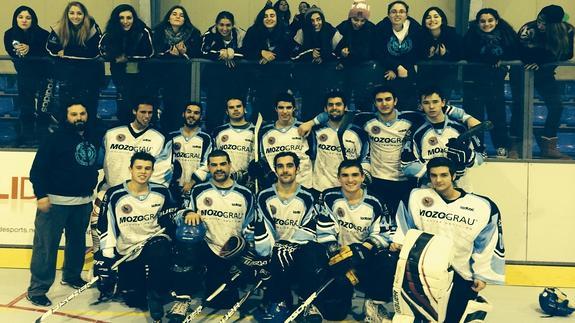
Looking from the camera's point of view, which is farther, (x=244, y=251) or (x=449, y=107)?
(x=449, y=107)

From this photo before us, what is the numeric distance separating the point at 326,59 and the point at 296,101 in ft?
1.55

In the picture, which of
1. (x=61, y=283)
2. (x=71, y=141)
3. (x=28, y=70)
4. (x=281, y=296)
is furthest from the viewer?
(x=28, y=70)

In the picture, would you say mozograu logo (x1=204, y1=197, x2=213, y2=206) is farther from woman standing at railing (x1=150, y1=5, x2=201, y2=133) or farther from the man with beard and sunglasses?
woman standing at railing (x1=150, y1=5, x2=201, y2=133)

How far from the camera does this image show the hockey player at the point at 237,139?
736 cm

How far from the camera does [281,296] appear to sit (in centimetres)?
643

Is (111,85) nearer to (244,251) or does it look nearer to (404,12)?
(244,251)

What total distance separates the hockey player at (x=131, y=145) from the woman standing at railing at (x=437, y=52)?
2.40 metres

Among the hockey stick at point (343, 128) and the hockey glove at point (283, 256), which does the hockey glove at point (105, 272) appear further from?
the hockey stick at point (343, 128)

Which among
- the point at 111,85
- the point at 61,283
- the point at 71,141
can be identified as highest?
the point at 111,85

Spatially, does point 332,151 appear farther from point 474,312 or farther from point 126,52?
point 126,52

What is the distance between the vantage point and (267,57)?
7719mm

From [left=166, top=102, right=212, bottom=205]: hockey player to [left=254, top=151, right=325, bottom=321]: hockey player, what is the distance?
2.79 feet

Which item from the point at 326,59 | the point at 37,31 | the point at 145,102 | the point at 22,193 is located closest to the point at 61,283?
the point at 22,193

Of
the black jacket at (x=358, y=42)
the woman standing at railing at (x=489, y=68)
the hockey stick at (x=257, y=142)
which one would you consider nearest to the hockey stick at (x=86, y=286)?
the hockey stick at (x=257, y=142)
